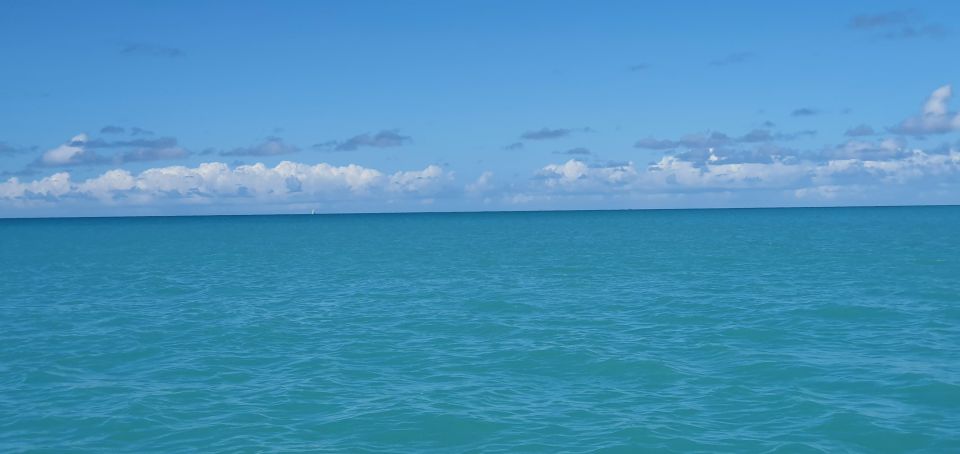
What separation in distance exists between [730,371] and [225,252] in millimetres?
88786

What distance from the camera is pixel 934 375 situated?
27.4 metres

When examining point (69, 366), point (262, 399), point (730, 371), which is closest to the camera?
point (262, 399)

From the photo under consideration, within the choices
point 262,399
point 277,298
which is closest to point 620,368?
point 262,399

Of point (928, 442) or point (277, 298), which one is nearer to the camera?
point (928, 442)

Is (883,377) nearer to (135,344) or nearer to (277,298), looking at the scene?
(135,344)

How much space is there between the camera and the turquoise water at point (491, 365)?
72.8 feet

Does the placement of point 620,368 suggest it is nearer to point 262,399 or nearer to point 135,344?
point 262,399

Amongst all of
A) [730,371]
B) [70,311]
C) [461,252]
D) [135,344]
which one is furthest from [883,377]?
[461,252]

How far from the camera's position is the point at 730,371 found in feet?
94.4

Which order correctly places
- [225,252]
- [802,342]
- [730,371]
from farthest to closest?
[225,252], [802,342], [730,371]

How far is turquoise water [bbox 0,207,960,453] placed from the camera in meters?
22.2

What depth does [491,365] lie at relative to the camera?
30266mm

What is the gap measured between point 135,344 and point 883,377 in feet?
102

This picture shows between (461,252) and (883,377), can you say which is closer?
(883,377)
